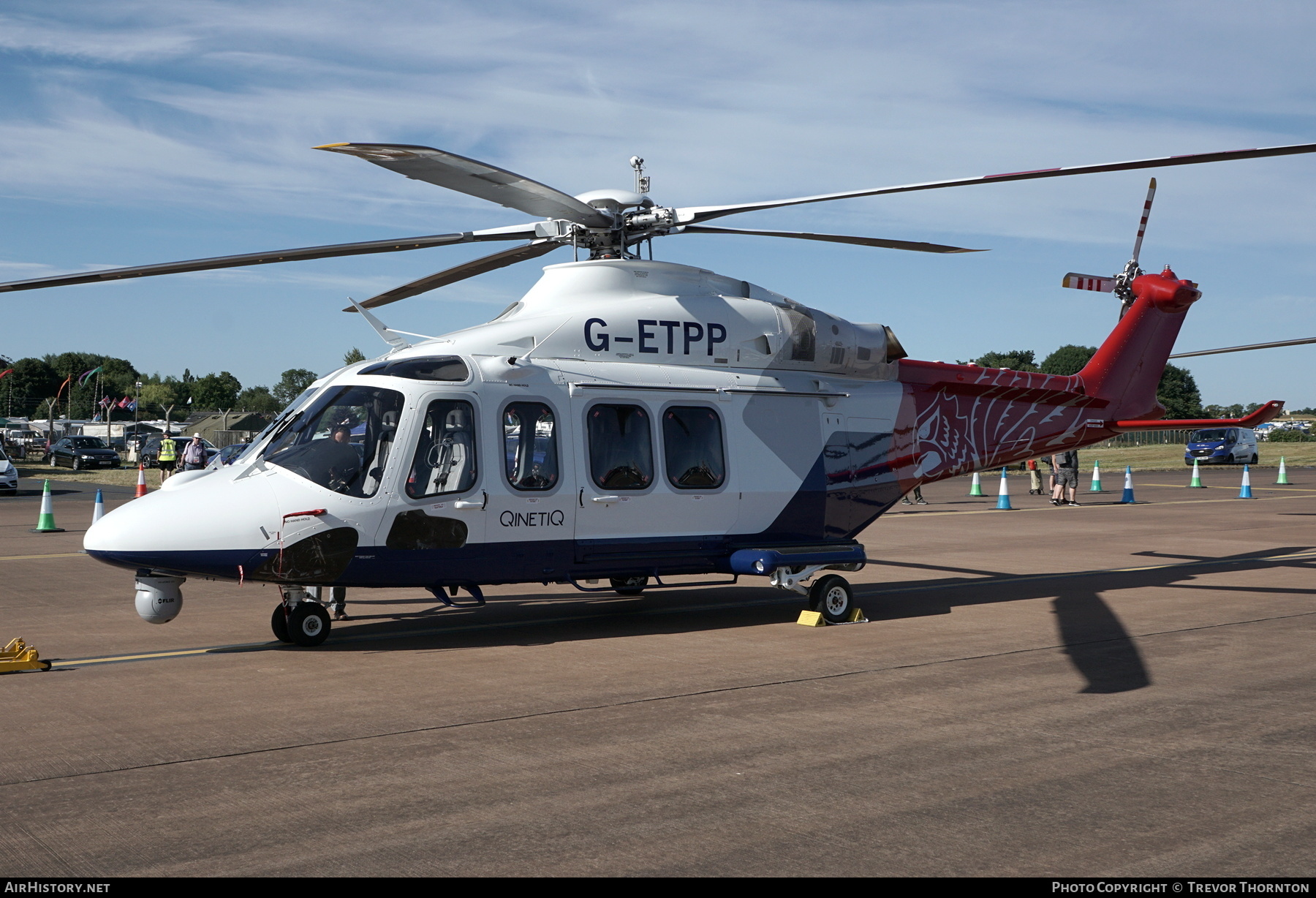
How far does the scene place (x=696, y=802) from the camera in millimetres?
5160

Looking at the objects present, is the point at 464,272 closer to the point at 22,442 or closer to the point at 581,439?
the point at 581,439

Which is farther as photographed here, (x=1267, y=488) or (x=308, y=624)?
(x=1267, y=488)

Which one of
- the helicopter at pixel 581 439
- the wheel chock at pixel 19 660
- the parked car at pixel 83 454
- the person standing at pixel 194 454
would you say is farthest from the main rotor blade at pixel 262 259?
the parked car at pixel 83 454

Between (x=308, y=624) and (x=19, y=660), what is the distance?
2096 millimetres

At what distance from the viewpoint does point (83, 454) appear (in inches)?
1844

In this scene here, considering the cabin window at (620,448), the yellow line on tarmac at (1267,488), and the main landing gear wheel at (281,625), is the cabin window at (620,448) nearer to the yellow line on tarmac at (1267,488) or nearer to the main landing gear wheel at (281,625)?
the main landing gear wheel at (281,625)

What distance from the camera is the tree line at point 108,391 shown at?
132 m

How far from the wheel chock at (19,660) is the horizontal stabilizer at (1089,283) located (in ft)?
38.4

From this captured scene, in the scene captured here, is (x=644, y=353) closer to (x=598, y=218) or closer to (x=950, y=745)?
(x=598, y=218)

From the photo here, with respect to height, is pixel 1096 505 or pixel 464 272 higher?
pixel 464 272

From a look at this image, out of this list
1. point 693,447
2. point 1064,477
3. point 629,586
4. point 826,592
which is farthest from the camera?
point 1064,477

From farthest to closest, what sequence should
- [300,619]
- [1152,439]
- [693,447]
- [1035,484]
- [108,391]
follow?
1. [108,391]
2. [1152,439]
3. [1035,484]
4. [693,447]
5. [300,619]

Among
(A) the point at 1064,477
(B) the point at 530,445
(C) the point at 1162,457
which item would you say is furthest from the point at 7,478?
(C) the point at 1162,457

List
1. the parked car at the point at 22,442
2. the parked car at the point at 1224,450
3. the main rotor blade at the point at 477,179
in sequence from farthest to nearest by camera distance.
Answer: the parked car at the point at 22,442
the parked car at the point at 1224,450
the main rotor blade at the point at 477,179
